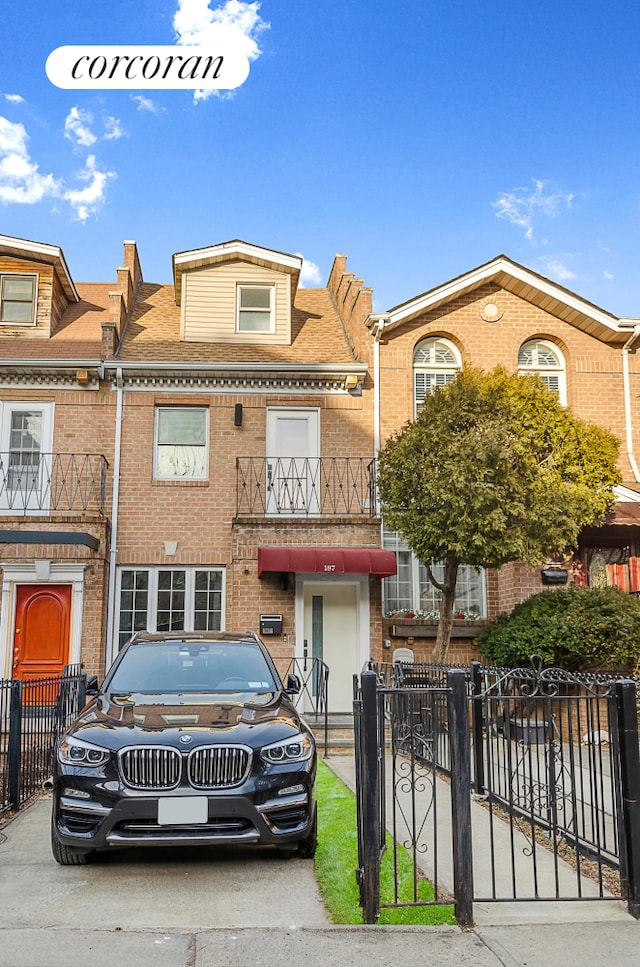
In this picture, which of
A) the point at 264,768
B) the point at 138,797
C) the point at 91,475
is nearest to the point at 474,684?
the point at 264,768

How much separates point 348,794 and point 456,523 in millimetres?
5073

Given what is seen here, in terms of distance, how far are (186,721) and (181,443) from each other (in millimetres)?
10471

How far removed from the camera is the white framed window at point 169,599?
616 inches

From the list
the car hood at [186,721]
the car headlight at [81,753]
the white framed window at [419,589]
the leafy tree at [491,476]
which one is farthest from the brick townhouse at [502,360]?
the car headlight at [81,753]

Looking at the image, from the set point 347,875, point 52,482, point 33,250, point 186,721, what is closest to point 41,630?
point 52,482

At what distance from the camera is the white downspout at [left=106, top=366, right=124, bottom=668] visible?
15.4 meters

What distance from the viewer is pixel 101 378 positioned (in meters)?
16.2

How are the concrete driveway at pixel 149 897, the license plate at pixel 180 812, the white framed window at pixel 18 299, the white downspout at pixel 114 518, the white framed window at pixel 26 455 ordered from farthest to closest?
the white framed window at pixel 18 299, the white framed window at pixel 26 455, the white downspout at pixel 114 518, the license plate at pixel 180 812, the concrete driveway at pixel 149 897

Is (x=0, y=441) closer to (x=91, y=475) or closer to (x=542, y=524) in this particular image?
(x=91, y=475)

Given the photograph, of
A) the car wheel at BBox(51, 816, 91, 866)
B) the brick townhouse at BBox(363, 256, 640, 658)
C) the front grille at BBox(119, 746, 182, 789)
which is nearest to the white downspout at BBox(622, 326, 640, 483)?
the brick townhouse at BBox(363, 256, 640, 658)

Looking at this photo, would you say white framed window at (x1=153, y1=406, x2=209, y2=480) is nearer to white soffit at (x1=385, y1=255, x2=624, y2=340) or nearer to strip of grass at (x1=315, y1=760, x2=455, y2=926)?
white soffit at (x1=385, y1=255, x2=624, y2=340)

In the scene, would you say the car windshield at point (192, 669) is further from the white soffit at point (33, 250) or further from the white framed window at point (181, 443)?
the white soffit at point (33, 250)

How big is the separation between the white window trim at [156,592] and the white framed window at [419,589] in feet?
9.52

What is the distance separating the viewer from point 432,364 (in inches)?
674
